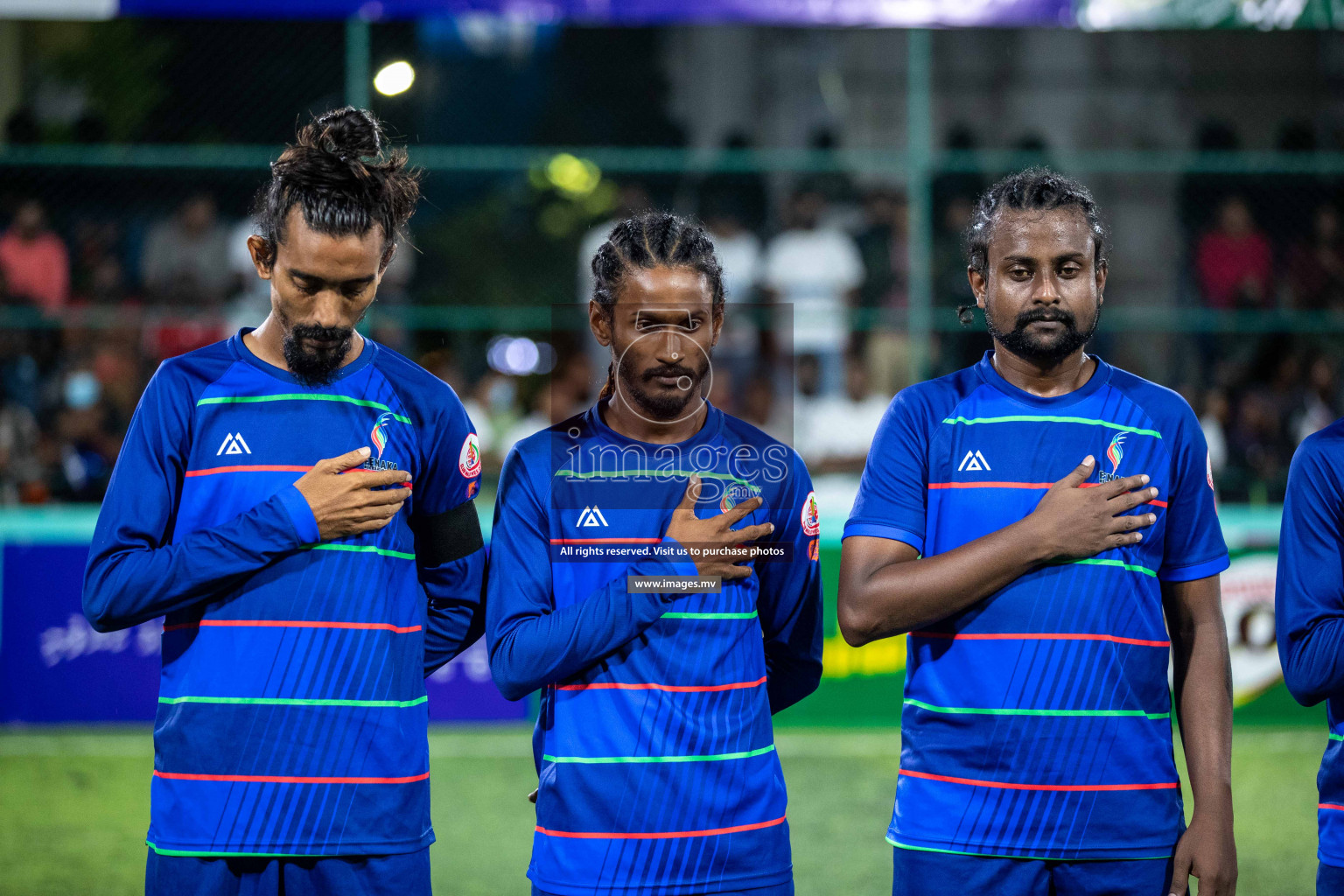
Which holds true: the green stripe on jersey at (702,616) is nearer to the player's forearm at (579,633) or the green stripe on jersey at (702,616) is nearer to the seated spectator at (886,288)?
the player's forearm at (579,633)

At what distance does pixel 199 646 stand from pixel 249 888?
0.43m

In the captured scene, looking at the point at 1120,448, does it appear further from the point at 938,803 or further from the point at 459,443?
the point at 459,443

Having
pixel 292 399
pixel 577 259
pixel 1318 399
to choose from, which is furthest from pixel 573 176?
pixel 292 399

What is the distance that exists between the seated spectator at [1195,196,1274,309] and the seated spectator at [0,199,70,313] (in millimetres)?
8572

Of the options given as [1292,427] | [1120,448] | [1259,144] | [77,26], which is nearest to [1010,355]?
[1120,448]

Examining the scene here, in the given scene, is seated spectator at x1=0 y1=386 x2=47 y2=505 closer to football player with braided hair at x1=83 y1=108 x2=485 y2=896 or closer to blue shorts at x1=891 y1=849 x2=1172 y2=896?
football player with braided hair at x1=83 y1=108 x2=485 y2=896

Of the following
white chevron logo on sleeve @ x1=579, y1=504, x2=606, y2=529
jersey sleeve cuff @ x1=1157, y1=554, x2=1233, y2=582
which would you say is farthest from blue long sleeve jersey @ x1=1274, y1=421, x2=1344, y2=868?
white chevron logo on sleeve @ x1=579, y1=504, x2=606, y2=529

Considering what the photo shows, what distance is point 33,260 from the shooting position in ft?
29.1

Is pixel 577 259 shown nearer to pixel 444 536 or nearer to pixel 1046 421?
pixel 444 536

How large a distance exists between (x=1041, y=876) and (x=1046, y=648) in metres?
0.40

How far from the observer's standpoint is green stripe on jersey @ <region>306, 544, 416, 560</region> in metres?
2.27

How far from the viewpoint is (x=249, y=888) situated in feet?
7.32

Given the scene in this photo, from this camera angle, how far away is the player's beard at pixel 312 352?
2283 millimetres

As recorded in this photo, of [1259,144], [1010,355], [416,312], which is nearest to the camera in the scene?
[1010,355]
